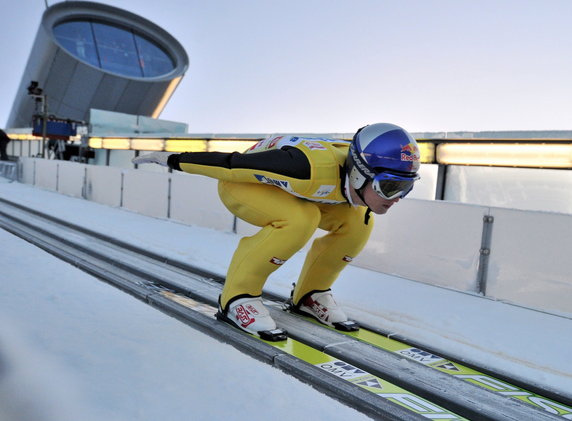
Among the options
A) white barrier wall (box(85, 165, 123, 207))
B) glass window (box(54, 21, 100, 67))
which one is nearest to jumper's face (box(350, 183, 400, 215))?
white barrier wall (box(85, 165, 123, 207))

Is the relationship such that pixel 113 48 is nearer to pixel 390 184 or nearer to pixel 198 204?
pixel 198 204

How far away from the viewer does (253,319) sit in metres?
3.04

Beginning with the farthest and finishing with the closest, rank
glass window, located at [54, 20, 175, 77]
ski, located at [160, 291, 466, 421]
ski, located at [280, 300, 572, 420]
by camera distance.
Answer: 1. glass window, located at [54, 20, 175, 77]
2. ski, located at [280, 300, 572, 420]
3. ski, located at [160, 291, 466, 421]

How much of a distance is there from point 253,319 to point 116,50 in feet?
201

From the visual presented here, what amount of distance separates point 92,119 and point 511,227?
32407 mm

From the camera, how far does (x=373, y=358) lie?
110 inches

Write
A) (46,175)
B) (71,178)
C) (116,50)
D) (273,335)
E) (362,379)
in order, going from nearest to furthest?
(362,379) < (273,335) < (71,178) < (46,175) < (116,50)

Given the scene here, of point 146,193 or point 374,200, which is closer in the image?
point 374,200

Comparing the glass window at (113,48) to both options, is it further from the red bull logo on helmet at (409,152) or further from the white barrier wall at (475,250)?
the red bull logo on helmet at (409,152)

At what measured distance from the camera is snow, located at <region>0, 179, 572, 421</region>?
6.68 feet

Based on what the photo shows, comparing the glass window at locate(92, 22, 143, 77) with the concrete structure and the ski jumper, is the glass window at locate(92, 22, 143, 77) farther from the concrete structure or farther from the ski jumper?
the ski jumper

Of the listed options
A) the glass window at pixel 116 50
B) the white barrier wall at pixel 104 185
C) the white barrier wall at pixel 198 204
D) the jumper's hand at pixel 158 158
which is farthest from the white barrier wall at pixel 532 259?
the glass window at pixel 116 50

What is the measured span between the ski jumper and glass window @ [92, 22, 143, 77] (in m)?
57.4

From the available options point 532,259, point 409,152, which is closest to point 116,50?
point 532,259
